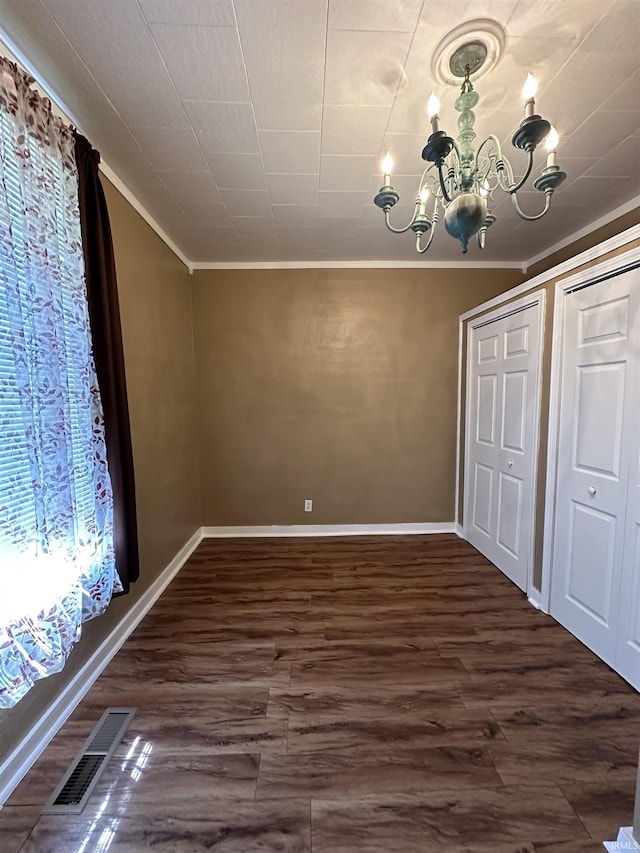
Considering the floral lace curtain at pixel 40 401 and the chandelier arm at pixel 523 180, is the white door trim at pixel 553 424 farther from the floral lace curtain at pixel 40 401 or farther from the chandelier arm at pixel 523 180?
the floral lace curtain at pixel 40 401

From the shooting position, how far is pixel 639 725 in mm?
1531

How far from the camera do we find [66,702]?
1.59 m

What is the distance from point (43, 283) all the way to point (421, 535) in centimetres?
349

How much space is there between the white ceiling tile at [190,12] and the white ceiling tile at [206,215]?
1.18m

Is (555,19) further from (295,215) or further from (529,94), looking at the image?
(295,215)

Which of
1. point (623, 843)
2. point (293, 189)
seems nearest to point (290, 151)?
point (293, 189)

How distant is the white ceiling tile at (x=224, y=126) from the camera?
160cm

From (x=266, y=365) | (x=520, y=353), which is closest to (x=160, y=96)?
(x=266, y=365)

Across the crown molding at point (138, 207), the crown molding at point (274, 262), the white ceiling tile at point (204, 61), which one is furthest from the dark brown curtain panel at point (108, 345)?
the white ceiling tile at point (204, 61)

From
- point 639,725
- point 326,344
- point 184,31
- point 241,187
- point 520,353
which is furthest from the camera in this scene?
point 326,344

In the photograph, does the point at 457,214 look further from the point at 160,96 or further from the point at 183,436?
the point at 183,436

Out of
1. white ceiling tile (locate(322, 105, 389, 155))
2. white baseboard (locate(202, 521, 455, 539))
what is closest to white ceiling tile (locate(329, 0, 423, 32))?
white ceiling tile (locate(322, 105, 389, 155))

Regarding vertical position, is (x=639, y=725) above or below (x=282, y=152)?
below

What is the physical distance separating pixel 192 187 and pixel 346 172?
960 millimetres
